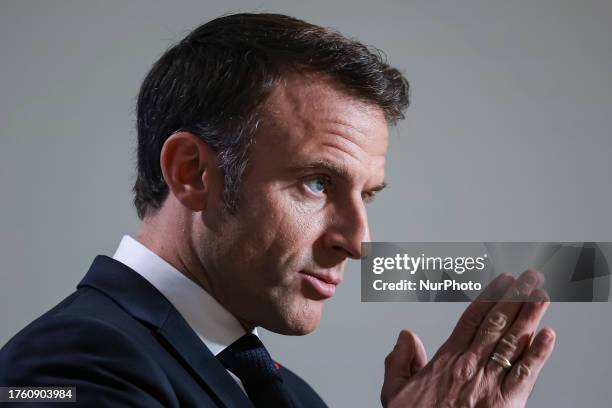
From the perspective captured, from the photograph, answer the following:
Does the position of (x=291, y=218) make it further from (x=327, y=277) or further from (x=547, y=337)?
(x=547, y=337)

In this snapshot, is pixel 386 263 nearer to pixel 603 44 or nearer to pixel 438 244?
pixel 438 244

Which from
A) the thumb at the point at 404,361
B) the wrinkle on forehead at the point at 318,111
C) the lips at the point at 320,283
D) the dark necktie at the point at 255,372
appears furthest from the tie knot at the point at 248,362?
the wrinkle on forehead at the point at 318,111

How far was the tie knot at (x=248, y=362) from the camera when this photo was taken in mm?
1514

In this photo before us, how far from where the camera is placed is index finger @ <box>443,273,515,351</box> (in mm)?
1597

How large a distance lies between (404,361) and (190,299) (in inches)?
17.2

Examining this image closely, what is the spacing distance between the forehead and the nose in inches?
2.5

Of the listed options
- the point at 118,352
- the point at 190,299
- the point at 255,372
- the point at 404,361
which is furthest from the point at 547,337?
the point at 118,352

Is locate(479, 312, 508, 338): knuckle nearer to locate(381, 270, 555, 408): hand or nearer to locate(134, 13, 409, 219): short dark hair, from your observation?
locate(381, 270, 555, 408): hand

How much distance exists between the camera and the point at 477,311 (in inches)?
62.7

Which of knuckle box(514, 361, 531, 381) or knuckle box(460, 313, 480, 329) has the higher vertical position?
knuckle box(460, 313, 480, 329)

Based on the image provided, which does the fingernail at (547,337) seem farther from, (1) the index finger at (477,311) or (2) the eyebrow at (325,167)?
(2) the eyebrow at (325,167)

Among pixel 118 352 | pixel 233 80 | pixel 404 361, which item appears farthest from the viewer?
pixel 404 361

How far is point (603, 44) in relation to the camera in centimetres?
315

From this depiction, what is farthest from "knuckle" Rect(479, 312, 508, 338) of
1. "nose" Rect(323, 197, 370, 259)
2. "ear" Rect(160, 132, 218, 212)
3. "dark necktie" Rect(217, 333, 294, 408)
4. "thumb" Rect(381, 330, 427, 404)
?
"ear" Rect(160, 132, 218, 212)
